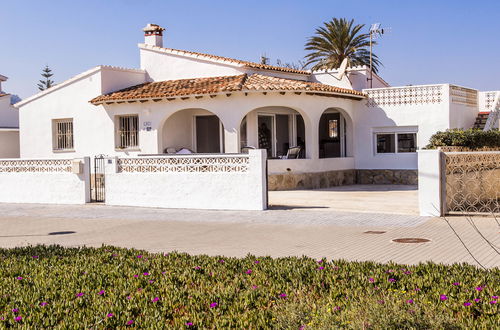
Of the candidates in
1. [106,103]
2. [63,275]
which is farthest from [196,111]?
[63,275]

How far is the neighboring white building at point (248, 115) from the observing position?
73.3 feet

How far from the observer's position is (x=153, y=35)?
2702 centimetres

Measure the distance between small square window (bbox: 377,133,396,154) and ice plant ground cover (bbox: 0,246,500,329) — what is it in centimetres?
1788

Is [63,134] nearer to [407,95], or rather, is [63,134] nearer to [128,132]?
[128,132]

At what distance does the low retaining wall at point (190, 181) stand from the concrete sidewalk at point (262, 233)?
0.57m

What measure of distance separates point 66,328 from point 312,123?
18.2m

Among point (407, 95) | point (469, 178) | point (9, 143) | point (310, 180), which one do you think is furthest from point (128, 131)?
point (469, 178)

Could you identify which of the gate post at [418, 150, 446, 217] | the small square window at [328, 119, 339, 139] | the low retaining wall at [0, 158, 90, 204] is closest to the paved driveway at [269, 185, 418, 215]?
the gate post at [418, 150, 446, 217]

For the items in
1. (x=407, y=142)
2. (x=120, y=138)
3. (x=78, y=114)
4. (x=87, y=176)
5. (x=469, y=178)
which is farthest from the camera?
(x=78, y=114)

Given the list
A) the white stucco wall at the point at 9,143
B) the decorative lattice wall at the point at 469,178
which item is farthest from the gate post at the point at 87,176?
the white stucco wall at the point at 9,143

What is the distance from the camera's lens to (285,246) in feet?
32.8

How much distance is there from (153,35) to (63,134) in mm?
5688

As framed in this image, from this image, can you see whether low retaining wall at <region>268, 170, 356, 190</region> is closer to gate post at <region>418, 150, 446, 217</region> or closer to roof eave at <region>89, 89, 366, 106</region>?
roof eave at <region>89, 89, 366, 106</region>

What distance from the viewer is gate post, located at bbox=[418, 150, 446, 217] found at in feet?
42.4
